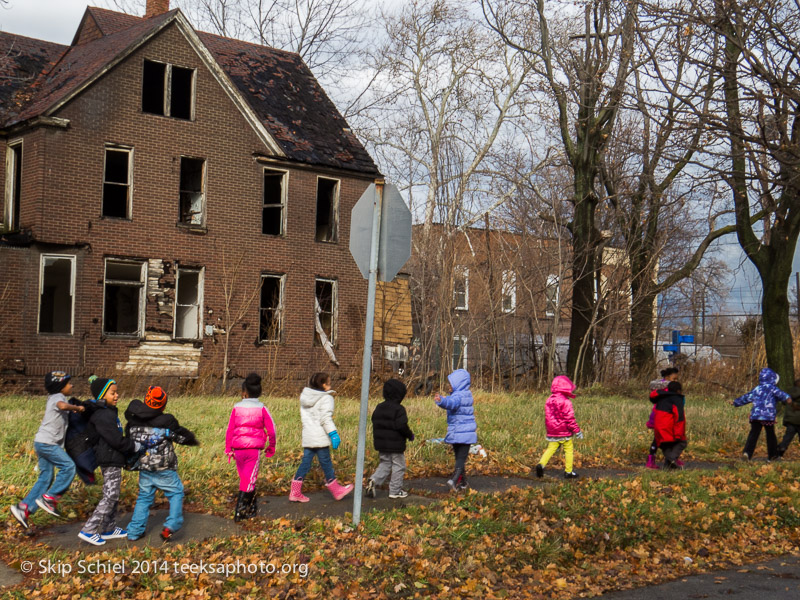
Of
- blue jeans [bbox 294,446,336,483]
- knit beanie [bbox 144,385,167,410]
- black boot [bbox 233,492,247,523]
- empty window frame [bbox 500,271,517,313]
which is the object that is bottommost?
black boot [bbox 233,492,247,523]

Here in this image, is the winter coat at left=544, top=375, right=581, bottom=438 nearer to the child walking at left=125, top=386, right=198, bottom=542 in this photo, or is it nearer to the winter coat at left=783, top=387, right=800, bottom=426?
the winter coat at left=783, top=387, right=800, bottom=426

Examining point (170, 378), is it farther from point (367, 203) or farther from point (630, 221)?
point (367, 203)

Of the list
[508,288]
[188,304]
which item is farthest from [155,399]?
[508,288]

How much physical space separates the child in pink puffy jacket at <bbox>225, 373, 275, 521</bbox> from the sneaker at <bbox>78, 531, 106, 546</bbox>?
4.55ft

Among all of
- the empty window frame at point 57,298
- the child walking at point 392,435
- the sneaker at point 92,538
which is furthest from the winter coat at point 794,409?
the empty window frame at point 57,298

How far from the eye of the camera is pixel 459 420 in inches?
405

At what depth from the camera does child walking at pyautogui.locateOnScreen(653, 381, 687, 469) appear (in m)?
11.9

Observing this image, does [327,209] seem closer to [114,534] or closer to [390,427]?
[390,427]

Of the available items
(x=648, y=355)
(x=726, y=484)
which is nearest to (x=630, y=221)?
(x=648, y=355)

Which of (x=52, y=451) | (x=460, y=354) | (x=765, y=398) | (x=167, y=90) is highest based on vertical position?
(x=167, y=90)

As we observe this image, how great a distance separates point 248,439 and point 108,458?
4.34 ft

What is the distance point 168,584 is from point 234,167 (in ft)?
64.4

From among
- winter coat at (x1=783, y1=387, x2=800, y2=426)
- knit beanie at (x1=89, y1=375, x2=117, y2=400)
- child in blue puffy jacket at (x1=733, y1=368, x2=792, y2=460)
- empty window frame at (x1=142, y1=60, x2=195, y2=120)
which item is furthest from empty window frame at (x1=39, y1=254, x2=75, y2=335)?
winter coat at (x1=783, y1=387, x2=800, y2=426)

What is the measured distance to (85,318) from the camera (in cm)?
2216
